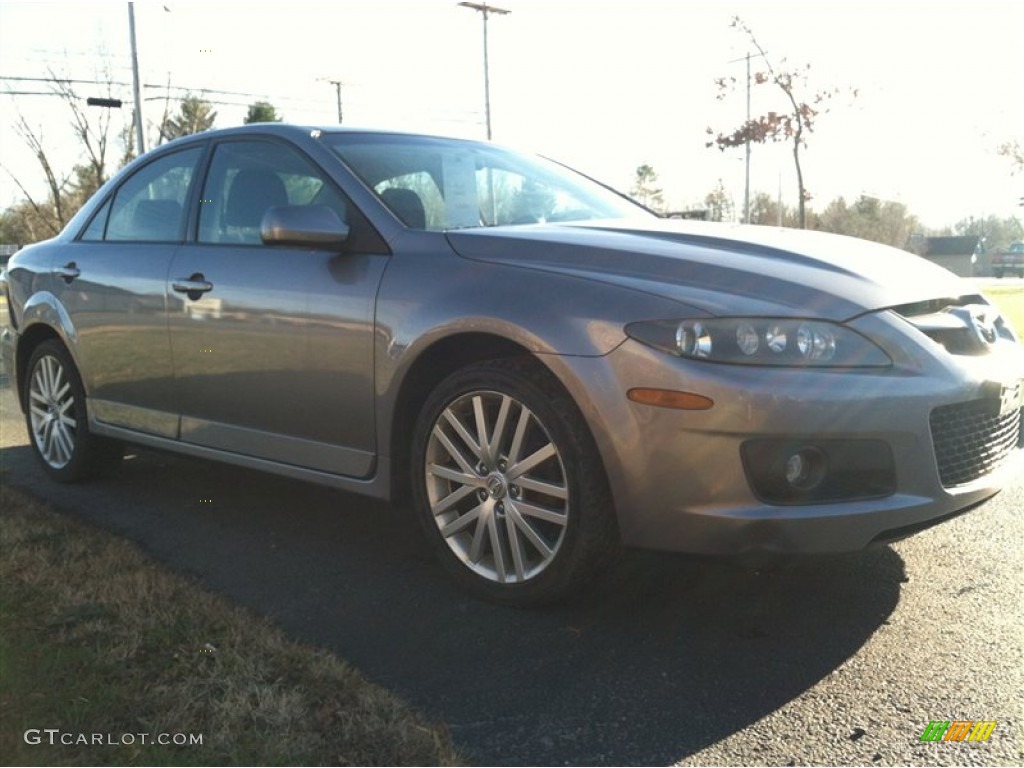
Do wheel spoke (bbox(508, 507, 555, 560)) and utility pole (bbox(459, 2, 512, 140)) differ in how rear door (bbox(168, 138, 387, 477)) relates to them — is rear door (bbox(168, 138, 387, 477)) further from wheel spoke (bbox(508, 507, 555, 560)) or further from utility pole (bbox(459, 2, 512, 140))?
utility pole (bbox(459, 2, 512, 140))

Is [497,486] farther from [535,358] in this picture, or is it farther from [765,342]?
[765,342]

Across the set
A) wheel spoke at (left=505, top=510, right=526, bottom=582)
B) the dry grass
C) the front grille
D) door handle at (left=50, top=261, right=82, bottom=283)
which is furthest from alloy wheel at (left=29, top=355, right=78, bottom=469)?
the front grille

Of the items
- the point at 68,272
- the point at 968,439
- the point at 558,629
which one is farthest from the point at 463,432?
the point at 68,272

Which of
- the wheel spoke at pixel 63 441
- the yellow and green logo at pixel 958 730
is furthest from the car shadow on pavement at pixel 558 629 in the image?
the wheel spoke at pixel 63 441

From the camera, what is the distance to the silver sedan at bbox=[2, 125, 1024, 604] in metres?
2.72

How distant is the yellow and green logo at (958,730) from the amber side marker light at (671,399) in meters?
0.97

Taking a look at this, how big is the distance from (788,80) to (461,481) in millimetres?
19259

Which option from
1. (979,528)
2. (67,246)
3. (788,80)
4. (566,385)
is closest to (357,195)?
(566,385)

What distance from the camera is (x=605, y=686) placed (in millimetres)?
2646

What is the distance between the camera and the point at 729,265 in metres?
2.99

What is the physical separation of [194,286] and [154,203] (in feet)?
2.73

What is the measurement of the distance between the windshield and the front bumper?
1.23m

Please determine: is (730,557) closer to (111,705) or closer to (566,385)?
(566,385)

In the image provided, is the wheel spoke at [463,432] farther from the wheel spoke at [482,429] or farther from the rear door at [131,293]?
the rear door at [131,293]
